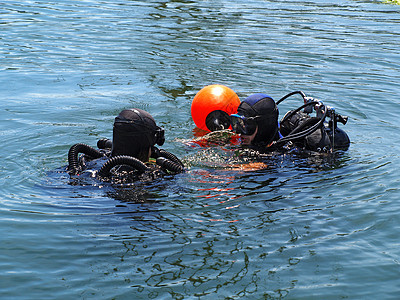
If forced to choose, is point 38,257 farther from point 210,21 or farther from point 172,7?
point 172,7

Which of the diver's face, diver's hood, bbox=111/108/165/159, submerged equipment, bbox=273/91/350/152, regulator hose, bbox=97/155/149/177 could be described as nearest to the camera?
regulator hose, bbox=97/155/149/177

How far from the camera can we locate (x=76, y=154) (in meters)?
6.57

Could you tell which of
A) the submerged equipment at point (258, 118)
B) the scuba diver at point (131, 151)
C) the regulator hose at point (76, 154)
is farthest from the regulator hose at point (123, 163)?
the submerged equipment at point (258, 118)

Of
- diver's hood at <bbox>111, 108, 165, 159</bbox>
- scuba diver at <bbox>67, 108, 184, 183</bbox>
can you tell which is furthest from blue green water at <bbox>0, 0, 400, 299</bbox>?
diver's hood at <bbox>111, 108, 165, 159</bbox>

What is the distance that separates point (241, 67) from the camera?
1396 centimetres

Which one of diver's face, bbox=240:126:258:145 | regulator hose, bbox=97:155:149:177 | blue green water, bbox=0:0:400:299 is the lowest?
blue green water, bbox=0:0:400:299

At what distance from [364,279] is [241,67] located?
9556 mm

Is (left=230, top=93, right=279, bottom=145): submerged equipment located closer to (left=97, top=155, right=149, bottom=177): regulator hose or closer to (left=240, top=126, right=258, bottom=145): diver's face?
(left=240, top=126, right=258, bottom=145): diver's face

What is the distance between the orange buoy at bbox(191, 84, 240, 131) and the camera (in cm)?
877

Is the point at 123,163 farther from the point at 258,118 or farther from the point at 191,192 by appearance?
the point at 258,118

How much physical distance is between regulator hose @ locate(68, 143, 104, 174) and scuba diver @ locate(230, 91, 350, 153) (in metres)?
2.09

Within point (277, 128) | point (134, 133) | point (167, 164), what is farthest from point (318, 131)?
point (134, 133)

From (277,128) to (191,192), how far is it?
184 cm

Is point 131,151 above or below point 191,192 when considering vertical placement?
above
